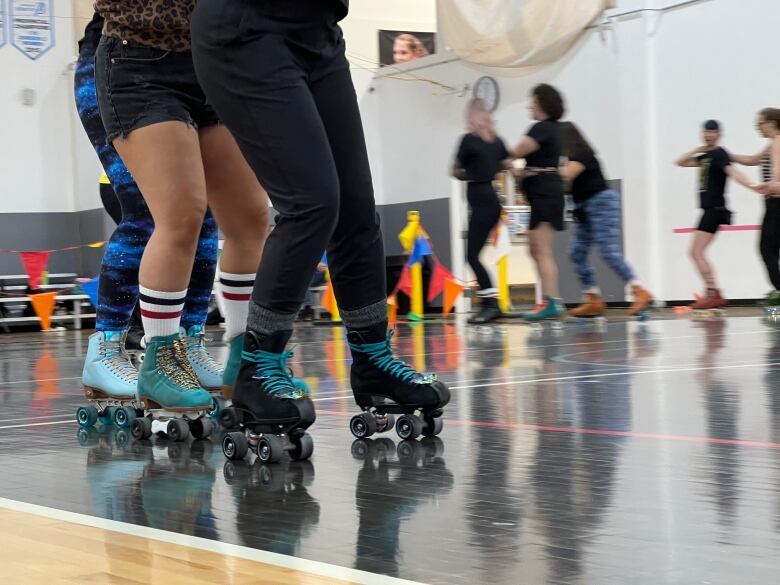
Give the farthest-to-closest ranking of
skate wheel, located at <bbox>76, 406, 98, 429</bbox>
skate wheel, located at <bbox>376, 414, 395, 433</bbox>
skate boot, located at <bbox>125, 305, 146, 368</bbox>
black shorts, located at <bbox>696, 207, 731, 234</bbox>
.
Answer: black shorts, located at <bbox>696, 207, 731, 234</bbox> → skate boot, located at <bbox>125, 305, 146, 368</bbox> → skate wheel, located at <bbox>76, 406, 98, 429</bbox> → skate wheel, located at <bbox>376, 414, 395, 433</bbox>

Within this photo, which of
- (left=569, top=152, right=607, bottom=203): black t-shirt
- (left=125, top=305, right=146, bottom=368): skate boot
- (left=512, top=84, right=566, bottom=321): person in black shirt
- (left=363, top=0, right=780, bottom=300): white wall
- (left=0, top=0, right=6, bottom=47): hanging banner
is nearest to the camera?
(left=125, top=305, right=146, bottom=368): skate boot

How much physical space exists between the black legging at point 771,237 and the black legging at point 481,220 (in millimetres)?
2367

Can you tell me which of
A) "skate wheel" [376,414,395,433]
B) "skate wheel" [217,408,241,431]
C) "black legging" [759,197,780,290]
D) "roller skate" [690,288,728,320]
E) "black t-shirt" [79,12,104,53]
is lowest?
"roller skate" [690,288,728,320]

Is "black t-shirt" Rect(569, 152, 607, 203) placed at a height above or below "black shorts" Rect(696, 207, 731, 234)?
above

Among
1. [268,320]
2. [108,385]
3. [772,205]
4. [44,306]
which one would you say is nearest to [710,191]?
[772,205]

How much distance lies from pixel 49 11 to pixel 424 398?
55.2 feet

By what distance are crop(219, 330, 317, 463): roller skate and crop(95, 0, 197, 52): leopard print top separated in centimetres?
A: 100

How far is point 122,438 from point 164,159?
88 cm

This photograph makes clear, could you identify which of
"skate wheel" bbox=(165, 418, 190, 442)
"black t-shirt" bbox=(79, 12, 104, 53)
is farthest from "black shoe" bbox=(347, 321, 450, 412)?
"black t-shirt" bbox=(79, 12, 104, 53)

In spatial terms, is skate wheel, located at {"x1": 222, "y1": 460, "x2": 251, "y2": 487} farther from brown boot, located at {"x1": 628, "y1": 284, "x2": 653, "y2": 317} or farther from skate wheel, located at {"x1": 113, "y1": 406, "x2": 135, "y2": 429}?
brown boot, located at {"x1": 628, "y1": 284, "x2": 653, "y2": 317}

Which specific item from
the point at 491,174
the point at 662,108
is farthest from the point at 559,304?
the point at 662,108

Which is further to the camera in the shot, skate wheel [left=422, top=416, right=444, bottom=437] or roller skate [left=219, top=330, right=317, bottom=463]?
skate wheel [left=422, top=416, right=444, bottom=437]

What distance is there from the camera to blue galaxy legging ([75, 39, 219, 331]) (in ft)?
13.5

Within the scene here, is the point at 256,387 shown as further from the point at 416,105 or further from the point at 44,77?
the point at 44,77
